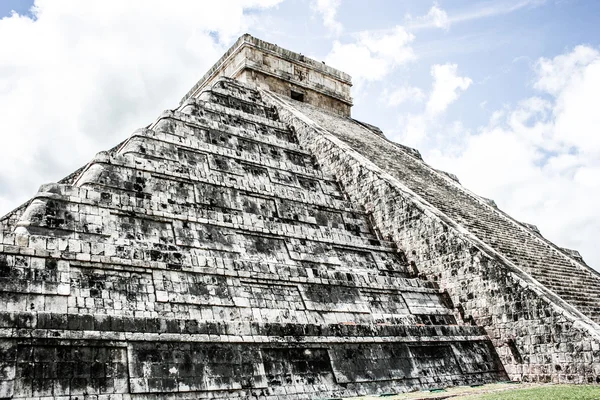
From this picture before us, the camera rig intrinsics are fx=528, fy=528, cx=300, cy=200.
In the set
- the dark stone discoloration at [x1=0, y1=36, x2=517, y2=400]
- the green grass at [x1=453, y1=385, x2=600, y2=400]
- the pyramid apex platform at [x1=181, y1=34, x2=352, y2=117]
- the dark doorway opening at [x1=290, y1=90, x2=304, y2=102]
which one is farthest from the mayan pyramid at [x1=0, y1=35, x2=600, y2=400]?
the dark doorway opening at [x1=290, y1=90, x2=304, y2=102]

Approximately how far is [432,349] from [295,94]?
12410 mm

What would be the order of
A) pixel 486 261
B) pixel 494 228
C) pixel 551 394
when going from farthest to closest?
pixel 494 228 → pixel 486 261 → pixel 551 394

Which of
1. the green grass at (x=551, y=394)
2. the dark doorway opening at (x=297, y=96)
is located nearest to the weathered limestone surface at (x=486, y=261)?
the green grass at (x=551, y=394)

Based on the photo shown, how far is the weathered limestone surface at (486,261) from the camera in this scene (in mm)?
8531

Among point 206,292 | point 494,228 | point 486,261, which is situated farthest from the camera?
point 494,228

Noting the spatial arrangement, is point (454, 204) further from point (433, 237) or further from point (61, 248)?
point (61, 248)

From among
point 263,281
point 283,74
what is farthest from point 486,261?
point 283,74

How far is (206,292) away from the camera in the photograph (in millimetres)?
7570

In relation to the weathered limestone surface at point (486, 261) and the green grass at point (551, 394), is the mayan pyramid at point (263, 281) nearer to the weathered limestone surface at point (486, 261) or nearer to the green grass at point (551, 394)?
the weathered limestone surface at point (486, 261)

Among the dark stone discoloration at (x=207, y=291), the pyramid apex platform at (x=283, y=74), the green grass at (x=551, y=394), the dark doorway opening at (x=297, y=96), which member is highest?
the pyramid apex platform at (x=283, y=74)

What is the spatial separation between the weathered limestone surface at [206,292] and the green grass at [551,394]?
136cm

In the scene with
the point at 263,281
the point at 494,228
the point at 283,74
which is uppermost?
the point at 283,74

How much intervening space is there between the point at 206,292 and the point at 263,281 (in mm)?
1024

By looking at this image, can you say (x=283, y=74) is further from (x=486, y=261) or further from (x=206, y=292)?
(x=206, y=292)
